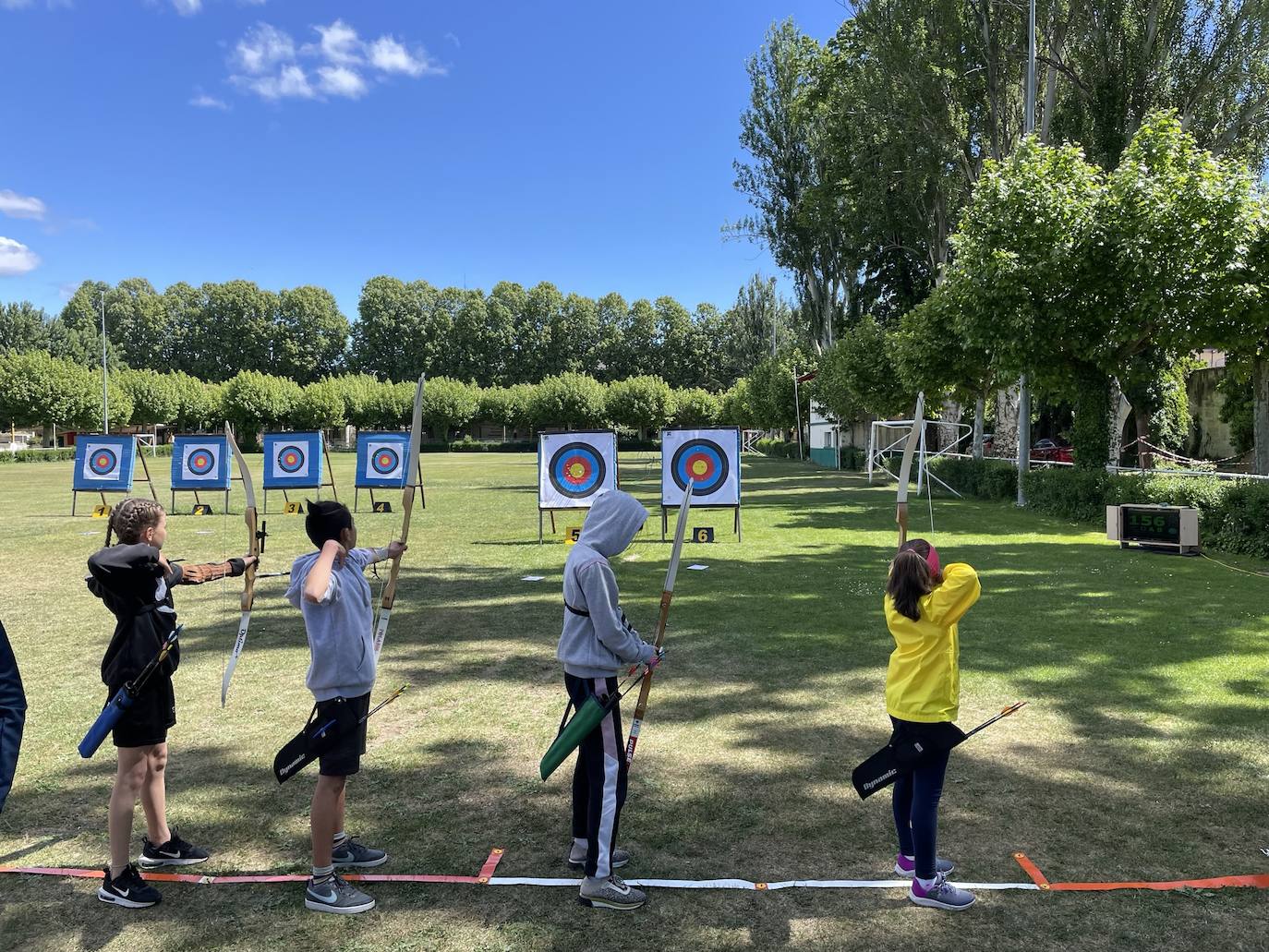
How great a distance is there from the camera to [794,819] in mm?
4066

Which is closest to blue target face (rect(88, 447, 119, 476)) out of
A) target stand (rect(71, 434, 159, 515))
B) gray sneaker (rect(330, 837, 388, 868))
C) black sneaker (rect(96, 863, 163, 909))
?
target stand (rect(71, 434, 159, 515))

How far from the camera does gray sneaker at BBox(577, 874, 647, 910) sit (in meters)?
3.29

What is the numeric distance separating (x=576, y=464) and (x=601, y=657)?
11820 millimetres

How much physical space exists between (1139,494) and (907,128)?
14.8m

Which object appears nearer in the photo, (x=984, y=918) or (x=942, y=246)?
(x=984, y=918)

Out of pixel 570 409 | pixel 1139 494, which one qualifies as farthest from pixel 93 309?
pixel 1139 494

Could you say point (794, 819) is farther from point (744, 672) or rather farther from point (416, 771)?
point (744, 672)

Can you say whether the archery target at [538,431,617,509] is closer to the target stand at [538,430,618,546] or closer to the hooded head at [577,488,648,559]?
the target stand at [538,430,618,546]

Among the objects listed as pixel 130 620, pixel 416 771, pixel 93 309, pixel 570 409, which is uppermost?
pixel 93 309

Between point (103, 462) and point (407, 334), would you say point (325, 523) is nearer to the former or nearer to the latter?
point (103, 462)

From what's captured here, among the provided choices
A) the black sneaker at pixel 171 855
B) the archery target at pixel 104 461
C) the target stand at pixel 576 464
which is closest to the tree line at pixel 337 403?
the archery target at pixel 104 461

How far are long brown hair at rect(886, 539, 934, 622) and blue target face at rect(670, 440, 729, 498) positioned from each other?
11334 mm

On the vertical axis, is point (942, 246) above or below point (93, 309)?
below

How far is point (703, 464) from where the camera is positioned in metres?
15.3
